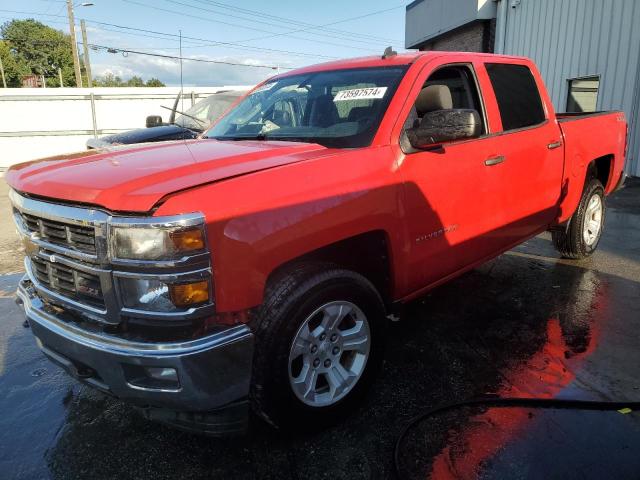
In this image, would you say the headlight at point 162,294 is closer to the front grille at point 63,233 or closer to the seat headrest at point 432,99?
the front grille at point 63,233

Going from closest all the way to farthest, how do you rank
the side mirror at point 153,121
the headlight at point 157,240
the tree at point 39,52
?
the headlight at point 157,240 < the side mirror at point 153,121 < the tree at point 39,52

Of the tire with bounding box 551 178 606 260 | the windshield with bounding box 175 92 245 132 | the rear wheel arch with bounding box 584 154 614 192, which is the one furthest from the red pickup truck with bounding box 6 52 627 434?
the windshield with bounding box 175 92 245 132

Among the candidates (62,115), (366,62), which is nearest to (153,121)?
(366,62)

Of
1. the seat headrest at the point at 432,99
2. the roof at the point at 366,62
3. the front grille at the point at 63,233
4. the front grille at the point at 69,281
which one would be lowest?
the front grille at the point at 69,281

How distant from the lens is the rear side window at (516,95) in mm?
3729

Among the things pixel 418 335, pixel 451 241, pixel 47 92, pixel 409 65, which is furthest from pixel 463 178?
pixel 47 92

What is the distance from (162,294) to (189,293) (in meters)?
0.13

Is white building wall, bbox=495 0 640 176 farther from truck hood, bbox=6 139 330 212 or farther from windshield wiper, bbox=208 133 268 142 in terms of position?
truck hood, bbox=6 139 330 212

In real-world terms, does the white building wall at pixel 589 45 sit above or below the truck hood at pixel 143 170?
above

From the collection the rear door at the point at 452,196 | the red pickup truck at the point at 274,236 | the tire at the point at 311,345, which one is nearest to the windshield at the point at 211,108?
the red pickup truck at the point at 274,236

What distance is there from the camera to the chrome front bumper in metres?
1.98

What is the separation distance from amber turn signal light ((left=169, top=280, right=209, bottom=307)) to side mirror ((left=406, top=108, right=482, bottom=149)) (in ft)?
4.94

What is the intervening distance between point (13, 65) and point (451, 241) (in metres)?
84.5

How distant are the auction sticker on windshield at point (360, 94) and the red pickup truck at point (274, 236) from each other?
15 mm
